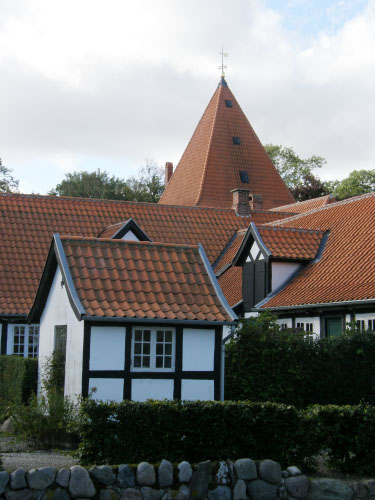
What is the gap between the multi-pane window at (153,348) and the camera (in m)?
15.0

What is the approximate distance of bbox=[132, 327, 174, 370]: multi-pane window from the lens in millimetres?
14969

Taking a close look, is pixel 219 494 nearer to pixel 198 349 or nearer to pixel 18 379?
pixel 198 349

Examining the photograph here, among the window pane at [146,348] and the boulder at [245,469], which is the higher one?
the window pane at [146,348]

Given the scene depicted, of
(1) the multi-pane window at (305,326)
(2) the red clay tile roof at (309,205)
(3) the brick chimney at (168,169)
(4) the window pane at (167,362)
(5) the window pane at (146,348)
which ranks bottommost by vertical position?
(4) the window pane at (167,362)

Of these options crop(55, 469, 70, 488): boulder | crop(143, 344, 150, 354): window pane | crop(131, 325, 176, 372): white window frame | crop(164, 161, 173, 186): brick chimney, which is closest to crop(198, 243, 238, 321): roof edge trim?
crop(131, 325, 176, 372): white window frame

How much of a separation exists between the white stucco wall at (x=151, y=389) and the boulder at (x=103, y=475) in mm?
4462

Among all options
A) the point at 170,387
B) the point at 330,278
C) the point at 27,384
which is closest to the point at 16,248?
the point at 27,384

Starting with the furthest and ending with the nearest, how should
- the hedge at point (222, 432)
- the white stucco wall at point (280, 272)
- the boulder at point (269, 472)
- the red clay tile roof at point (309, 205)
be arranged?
the red clay tile roof at point (309, 205) → the white stucco wall at point (280, 272) → the hedge at point (222, 432) → the boulder at point (269, 472)

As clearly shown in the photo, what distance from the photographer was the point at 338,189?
5944 cm

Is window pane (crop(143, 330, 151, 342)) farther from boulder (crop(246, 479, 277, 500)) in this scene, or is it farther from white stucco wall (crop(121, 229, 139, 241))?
white stucco wall (crop(121, 229, 139, 241))

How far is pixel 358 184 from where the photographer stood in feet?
192

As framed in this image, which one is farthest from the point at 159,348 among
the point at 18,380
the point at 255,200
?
the point at 255,200

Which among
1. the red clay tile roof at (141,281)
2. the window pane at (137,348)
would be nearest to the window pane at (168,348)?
the window pane at (137,348)

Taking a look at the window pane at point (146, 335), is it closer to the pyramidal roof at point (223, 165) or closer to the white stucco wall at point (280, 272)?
the white stucco wall at point (280, 272)
